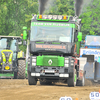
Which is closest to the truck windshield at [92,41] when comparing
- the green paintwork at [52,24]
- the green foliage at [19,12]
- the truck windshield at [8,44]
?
the green foliage at [19,12]

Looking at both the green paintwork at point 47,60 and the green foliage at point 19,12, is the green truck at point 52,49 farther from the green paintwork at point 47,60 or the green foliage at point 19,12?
the green foliage at point 19,12

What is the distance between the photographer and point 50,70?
49.0ft

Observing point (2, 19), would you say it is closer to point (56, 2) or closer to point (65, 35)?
point (56, 2)

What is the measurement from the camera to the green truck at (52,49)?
1492 cm

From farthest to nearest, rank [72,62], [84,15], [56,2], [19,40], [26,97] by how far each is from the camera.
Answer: [84,15], [56,2], [19,40], [72,62], [26,97]

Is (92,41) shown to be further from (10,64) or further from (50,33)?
(50,33)

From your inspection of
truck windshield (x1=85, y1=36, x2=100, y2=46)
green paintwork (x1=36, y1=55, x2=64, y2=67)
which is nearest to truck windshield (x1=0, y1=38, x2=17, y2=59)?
green paintwork (x1=36, y1=55, x2=64, y2=67)

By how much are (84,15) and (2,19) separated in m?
25.1

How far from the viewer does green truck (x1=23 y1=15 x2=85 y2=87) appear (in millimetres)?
14922

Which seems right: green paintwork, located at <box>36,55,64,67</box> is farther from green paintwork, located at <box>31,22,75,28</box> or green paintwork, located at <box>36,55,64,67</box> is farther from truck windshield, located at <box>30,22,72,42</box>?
green paintwork, located at <box>31,22,75,28</box>

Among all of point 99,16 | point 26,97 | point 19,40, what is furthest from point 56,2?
point 26,97

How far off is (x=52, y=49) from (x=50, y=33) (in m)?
0.80

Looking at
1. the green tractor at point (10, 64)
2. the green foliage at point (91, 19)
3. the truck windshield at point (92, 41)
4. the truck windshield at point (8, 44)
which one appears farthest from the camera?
the green foliage at point (91, 19)

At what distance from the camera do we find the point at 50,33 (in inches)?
610
